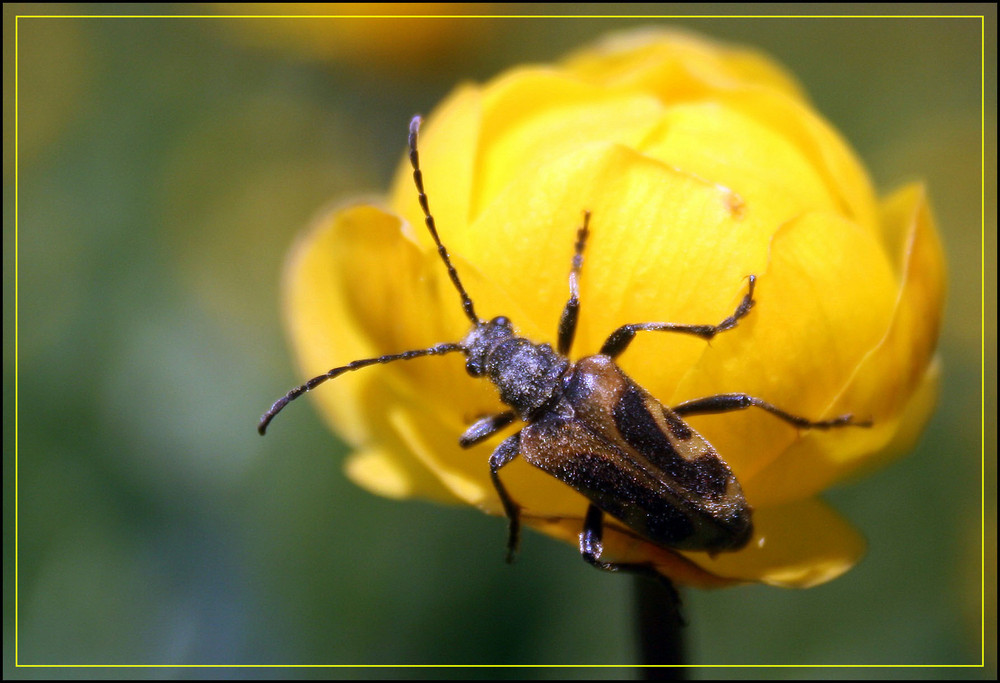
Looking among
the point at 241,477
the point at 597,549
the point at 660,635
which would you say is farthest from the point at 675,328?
the point at 241,477

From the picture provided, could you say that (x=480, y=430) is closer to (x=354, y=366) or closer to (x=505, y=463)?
(x=505, y=463)

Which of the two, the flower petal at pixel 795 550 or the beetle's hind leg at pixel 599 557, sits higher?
the beetle's hind leg at pixel 599 557

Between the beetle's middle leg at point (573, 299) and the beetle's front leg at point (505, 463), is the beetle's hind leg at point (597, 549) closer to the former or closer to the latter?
the beetle's front leg at point (505, 463)

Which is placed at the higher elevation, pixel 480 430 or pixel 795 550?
pixel 480 430

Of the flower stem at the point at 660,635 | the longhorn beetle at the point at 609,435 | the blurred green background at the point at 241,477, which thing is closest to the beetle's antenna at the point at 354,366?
the longhorn beetle at the point at 609,435

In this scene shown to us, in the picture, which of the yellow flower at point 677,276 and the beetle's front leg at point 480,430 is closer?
the yellow flower at point 677,276


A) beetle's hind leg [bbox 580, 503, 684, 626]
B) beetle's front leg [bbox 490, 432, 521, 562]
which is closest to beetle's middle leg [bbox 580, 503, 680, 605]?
beetle's hind leg [bbox 580, 503, 684, 626]
